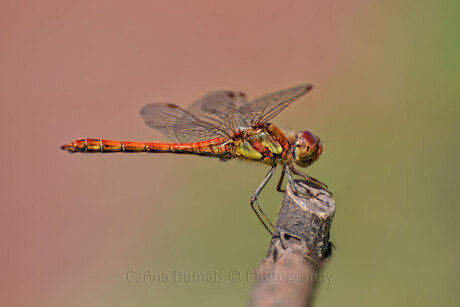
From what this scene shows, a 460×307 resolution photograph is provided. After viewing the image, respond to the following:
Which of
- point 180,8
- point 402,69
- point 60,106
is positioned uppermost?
point 180,8

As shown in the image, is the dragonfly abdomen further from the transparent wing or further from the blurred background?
the blurred background

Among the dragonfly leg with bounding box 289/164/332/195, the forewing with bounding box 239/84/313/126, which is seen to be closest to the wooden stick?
the dragonfly leg with bounding box 289/164/332/195

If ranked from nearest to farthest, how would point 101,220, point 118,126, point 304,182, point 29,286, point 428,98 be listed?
point 304,182, point 29,286, point 101,220, point 428,98, point 118,126

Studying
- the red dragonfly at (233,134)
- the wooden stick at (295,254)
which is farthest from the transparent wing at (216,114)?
the wooden stick at (295,254)

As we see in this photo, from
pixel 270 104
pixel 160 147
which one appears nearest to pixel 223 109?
pixel 270 104

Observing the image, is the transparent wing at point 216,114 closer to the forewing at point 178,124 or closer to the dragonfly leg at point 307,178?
the forewing at point 178,124

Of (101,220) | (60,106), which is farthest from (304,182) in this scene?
(60,106)

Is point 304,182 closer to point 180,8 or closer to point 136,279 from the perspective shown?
point 136,279
